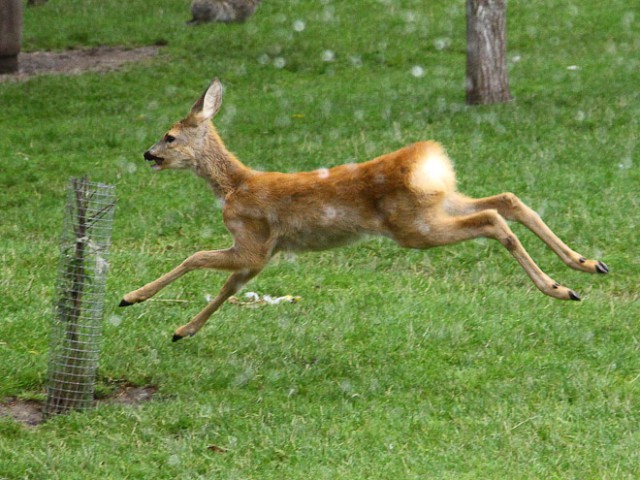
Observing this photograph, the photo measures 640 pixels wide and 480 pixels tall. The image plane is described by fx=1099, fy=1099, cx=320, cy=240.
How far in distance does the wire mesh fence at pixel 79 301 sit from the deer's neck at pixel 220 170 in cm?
119

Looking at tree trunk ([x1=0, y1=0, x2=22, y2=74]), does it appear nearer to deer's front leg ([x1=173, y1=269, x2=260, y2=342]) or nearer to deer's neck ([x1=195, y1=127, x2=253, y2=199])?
deer's neck ([x1=195, y1=127, x2=253, y2=199])

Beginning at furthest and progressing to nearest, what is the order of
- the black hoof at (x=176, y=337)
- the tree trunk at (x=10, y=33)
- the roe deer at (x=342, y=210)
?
1. the tree trunk at (x=10, y=33)
2. the black hoof at (x=176, y=337)
3. the roe deer at (x=342, y=210)

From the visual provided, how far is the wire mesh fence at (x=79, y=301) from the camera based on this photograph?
6.35 meters

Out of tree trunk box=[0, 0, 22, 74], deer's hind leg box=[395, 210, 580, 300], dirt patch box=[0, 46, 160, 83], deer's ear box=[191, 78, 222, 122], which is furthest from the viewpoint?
dirt patch box=[0, 46, 160, 83]

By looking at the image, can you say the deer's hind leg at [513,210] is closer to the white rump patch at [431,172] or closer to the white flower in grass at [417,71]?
the white rump patch at [431,172]

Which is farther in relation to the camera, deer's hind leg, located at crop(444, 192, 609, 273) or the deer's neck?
the deer's neck

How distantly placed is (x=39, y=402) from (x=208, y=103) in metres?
2.41

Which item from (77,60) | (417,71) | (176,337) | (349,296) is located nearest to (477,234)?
A: (349,296)

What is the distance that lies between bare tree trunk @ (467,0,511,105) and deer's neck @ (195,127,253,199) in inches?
287

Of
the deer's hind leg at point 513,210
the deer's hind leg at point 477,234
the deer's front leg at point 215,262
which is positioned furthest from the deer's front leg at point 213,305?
the deer's hind leg at point 513,210

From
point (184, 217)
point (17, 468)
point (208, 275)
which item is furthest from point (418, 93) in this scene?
point (17, 468)

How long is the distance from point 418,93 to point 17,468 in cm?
1082

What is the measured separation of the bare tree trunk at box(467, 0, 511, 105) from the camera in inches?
552

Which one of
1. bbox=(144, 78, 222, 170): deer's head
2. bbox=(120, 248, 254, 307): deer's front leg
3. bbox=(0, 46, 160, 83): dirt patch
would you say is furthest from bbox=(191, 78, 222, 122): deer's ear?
bbox=(0, 46, 160, 83): dirt patch
